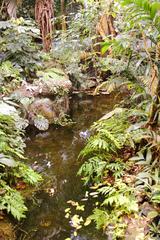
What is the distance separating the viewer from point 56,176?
13.5ft

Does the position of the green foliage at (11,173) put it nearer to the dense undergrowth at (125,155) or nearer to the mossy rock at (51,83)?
the dense undergrowth at (125,155)

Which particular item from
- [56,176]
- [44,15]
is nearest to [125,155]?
[56,176]

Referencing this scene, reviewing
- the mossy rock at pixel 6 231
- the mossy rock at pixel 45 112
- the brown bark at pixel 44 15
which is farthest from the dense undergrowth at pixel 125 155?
the brown bark at pixel 44 15

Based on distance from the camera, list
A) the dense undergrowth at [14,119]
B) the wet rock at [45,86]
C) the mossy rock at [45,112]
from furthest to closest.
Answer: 1. the wet rock at [45,86]
2. the mossy rock at [45,112]
3. the dense undergrowth at [14,119]

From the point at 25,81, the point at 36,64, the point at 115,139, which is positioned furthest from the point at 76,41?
the point at 115,139

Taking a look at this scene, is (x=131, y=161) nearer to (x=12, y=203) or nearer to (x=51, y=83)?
(x=12, y=203)

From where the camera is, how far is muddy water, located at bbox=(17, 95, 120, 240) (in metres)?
3.06

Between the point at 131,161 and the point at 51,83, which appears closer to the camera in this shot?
the point at 131,161

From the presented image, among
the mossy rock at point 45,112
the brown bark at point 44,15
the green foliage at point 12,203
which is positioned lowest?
the mossy rock at point 45,112

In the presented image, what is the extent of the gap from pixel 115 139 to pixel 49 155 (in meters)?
1.24

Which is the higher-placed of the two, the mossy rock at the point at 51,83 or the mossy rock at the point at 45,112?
the mossy rock at the point at 51,83

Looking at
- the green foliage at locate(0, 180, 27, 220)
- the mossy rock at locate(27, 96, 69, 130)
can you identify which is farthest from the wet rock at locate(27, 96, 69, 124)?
the green foliage at locate(0, 180, 27, 220)

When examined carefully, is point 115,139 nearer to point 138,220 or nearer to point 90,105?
point 138,220

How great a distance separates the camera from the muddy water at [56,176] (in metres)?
3.06
